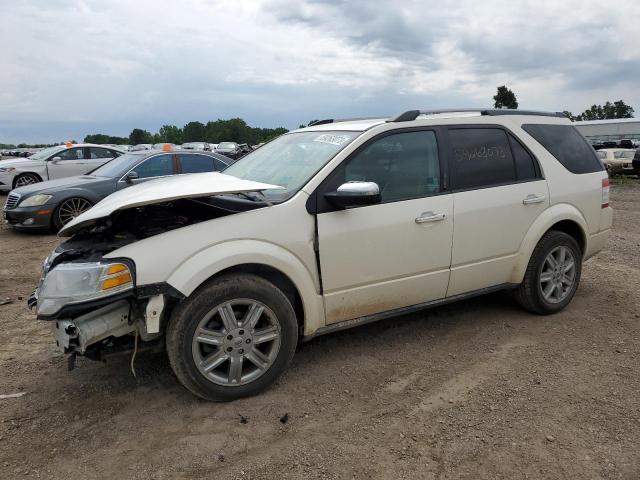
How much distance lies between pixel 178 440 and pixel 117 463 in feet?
1.09

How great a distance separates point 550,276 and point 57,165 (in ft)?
42.8

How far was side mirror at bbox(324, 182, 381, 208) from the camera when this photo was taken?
3275mm

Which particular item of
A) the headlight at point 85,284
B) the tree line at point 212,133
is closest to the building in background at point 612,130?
the tree line at point 212,133

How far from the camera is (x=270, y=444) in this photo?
288 centimetres

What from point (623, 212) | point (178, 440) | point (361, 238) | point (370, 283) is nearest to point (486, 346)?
point (370, 283)

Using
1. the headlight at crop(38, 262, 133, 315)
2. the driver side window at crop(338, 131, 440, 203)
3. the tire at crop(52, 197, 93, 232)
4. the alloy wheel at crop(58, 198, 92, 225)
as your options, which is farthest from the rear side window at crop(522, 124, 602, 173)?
the alloy wheel at crop(58, 198, 92, 225)

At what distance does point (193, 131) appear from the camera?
96188mm

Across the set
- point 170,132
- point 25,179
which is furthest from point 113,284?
point 170,132

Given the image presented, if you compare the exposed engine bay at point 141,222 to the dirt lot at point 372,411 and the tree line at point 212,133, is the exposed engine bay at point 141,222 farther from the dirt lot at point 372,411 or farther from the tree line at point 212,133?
the tree line at point 212,133

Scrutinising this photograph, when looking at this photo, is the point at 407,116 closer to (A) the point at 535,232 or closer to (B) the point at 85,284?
(A) the point at 535,232

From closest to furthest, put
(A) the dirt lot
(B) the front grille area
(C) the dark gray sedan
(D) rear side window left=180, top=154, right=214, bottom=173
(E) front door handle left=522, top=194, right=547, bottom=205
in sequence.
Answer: (A) the dirt lot → (E) front door handle left=522, top=194, right=547, bottom=205 → (C) the dark gray sedan → (B) the front grille area → (D) rear side window left=180, top=154, right=214, bottom=173

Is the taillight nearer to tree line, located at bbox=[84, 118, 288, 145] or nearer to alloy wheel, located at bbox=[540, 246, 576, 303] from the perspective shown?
alloy wheel, located at bbox=[540, 246, 576, 303]

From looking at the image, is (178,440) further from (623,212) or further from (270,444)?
(623,212)

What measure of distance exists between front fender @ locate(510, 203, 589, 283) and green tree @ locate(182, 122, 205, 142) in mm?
92626
